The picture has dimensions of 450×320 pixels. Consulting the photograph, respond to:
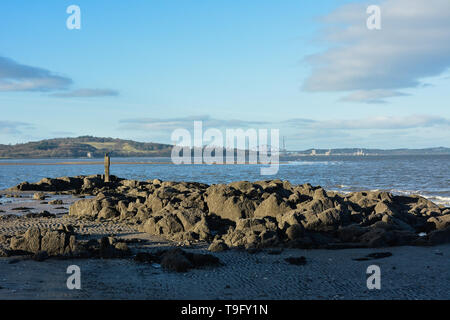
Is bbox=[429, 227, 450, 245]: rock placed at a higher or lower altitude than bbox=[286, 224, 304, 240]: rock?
lower

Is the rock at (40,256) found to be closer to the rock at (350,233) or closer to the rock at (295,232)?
the rock at (295,232)

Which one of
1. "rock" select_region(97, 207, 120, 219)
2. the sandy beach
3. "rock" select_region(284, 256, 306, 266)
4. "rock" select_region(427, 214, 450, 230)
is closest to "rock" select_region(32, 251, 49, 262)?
the sandy beach

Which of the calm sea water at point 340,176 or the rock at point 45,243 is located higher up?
the rock at point 45,243

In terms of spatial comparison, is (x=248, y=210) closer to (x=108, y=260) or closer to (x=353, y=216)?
→ (x=353, y=216)

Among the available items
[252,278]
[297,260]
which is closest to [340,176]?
[297,260]

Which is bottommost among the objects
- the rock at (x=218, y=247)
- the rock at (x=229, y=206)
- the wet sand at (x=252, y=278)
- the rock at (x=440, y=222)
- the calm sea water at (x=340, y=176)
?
the calm sea water at (x=340, y=176)

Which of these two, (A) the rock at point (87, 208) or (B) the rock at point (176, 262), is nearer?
(B) the rock at point (176, 262)

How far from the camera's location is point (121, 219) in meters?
20.7

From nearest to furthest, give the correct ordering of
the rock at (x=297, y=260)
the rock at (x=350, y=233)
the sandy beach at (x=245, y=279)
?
the sandy beach at (x=245, y=279) → the rock at (x=297, y=260) → the rock at (x=350, y=233)

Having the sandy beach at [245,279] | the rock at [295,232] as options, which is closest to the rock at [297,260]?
the sandy beach at [245,279]

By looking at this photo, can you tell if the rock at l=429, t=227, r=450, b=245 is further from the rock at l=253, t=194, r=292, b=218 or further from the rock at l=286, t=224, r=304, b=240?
the rock at l=253, t=194, r=292, b=218

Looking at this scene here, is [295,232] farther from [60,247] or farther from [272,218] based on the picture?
[60,247]
